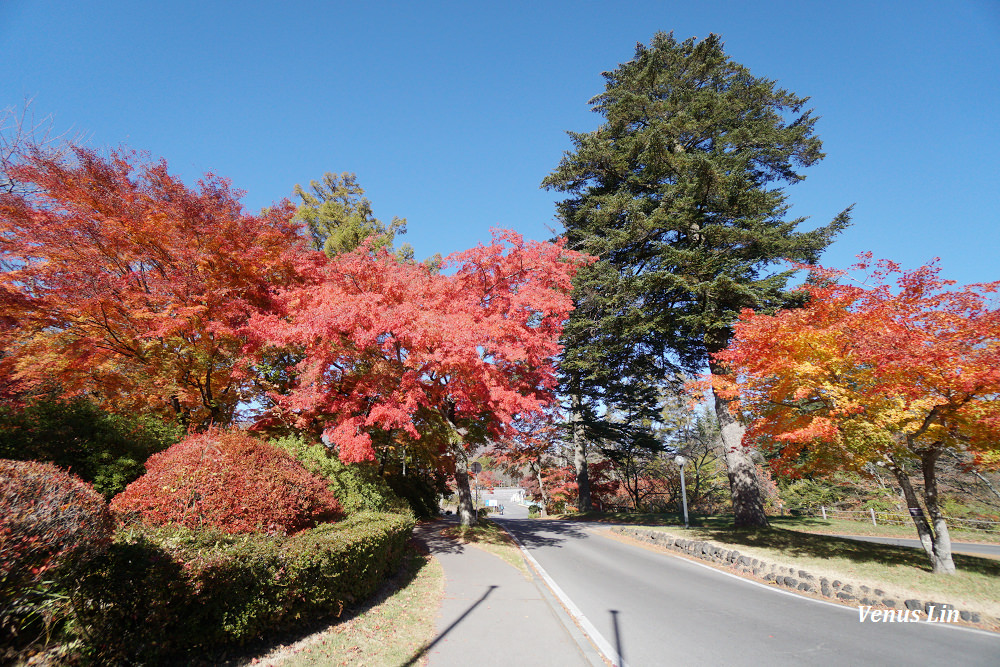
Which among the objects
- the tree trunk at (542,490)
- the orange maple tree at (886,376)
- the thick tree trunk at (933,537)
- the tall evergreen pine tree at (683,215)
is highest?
the tall evergreen pine tree at (683,215)

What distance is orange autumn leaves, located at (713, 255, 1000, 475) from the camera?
775cm

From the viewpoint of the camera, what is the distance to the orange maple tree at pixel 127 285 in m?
7.57

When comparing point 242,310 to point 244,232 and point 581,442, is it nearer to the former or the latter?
point 244,232

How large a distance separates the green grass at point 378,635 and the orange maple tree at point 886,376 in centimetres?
848

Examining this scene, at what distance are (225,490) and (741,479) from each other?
15394mm

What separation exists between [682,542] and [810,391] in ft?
22.1

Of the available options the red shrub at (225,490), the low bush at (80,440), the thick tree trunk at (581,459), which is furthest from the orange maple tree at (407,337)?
the thick tree trunk at (581,459)

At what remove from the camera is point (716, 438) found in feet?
101

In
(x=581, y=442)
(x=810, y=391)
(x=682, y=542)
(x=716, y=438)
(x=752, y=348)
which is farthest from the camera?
(x=716, y=438)

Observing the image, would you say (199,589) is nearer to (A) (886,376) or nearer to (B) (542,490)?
(A) (886,376)

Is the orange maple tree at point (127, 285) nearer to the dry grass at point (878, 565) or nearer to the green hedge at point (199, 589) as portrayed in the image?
the green hedge at point (199, 589)

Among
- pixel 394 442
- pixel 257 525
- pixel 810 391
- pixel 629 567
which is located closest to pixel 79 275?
pixel 257 525

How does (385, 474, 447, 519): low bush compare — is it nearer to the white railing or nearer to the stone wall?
the stone wall

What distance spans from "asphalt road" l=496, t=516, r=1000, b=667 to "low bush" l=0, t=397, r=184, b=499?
832 centimetres
